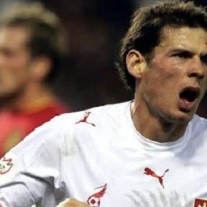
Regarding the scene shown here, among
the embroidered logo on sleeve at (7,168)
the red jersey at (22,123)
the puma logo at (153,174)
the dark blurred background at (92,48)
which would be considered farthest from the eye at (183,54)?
the dark blurred background at (92,48)

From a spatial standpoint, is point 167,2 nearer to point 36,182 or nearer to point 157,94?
point 157,94

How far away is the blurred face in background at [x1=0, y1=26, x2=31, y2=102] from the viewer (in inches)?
249

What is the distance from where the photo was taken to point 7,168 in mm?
4270

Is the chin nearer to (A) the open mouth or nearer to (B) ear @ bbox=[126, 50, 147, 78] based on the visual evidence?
(A) the open mouth

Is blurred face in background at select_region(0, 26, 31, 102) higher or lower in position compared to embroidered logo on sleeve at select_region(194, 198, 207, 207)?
higher

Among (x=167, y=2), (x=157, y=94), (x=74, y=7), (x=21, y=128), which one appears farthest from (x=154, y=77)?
(x=74, y=7)

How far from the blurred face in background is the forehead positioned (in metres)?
2.06

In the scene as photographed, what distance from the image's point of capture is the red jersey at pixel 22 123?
6.09 m

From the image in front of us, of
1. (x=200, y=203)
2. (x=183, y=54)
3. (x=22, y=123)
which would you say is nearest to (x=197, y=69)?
(x=183, y=54)

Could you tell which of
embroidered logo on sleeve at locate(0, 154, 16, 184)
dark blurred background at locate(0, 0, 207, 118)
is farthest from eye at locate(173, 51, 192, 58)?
dark blurred background at locate(0, 0, 207, 118)

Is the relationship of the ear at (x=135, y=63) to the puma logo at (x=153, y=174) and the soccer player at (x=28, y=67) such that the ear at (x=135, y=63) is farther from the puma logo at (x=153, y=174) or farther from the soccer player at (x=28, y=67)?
the soccer player at (x=28, y=67)

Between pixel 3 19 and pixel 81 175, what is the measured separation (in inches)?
113

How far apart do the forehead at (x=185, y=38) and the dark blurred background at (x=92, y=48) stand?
312cm

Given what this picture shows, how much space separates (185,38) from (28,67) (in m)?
2.18
